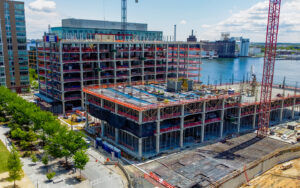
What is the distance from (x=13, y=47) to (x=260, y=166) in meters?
112

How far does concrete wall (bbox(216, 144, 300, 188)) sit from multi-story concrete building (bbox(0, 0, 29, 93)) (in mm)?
106767

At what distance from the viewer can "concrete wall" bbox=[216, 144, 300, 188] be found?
49.8 metres

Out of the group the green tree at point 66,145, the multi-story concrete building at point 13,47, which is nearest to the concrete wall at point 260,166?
the green tree at point 66,145

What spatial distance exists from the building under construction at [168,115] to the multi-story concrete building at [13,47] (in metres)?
64.2

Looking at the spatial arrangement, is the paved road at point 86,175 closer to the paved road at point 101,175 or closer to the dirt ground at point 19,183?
the paved road at point 101,175

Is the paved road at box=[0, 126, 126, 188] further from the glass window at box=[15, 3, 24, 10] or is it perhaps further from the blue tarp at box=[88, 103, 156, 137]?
the glass window at box=[15, 3, 24, 10]

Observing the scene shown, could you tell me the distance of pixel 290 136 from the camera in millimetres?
74062

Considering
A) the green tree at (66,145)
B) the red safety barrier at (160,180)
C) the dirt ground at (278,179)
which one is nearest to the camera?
the red safety barrier at (160,180)

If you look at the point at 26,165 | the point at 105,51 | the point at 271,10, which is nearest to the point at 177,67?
the point at 105,51

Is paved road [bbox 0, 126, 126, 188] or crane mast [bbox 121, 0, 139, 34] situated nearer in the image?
paved road [bbox 0, 126, 126, 188]

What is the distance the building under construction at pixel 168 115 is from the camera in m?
60.3

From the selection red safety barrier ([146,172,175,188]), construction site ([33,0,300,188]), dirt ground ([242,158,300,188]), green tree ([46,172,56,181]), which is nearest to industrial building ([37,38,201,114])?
construction site ([33,0,300,188])

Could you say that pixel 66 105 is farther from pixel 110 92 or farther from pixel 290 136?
pixel 290 136

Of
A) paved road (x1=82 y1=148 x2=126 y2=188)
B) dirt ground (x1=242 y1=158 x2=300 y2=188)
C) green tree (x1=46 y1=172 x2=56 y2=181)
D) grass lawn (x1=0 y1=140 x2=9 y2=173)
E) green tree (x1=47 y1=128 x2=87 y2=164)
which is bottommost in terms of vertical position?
dirt ground (x1=242 y1=158 x2=300 y2=188)
